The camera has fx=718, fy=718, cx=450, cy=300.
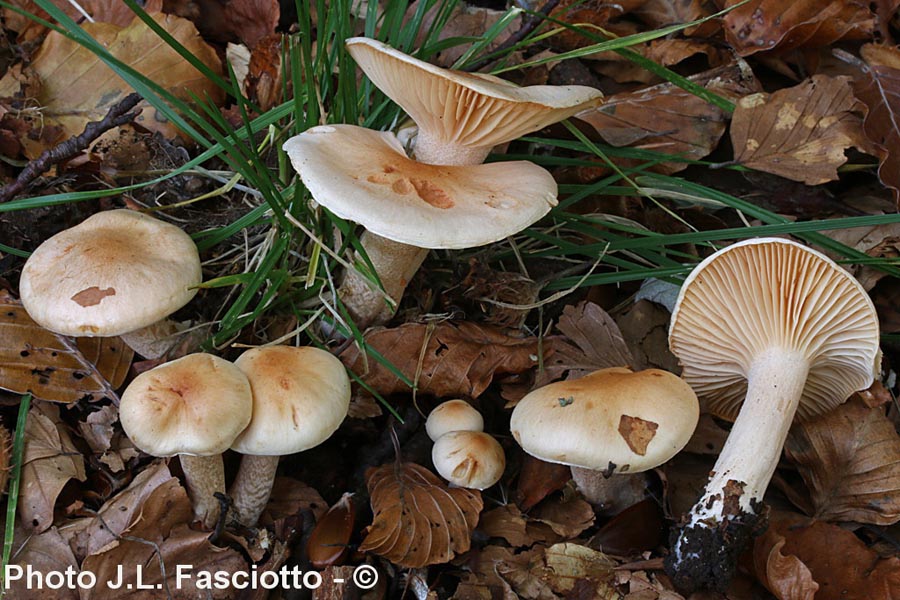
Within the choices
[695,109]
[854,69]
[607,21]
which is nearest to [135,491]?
[695,109]

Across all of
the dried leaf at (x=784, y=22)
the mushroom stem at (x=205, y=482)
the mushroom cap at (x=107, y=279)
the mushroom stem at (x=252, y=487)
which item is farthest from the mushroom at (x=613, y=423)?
the dried leaf at (x=784, y=22)

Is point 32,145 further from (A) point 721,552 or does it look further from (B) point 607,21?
(A) point 721,552

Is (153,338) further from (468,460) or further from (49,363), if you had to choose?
(468,460)

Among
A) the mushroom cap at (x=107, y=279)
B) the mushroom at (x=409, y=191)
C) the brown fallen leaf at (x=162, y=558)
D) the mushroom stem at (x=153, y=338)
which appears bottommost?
the brown fallen leaf at (x=162, y=558)

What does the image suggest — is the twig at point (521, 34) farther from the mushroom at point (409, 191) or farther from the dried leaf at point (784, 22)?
the dried leaf at point (784, 22)

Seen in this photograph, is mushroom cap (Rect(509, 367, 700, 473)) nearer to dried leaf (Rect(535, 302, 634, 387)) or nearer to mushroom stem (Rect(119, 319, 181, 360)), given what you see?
dried leaf (Rect(535, 302, 634, 387))

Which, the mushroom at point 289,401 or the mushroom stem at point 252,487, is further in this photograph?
the mushroom stem at point 252,487
